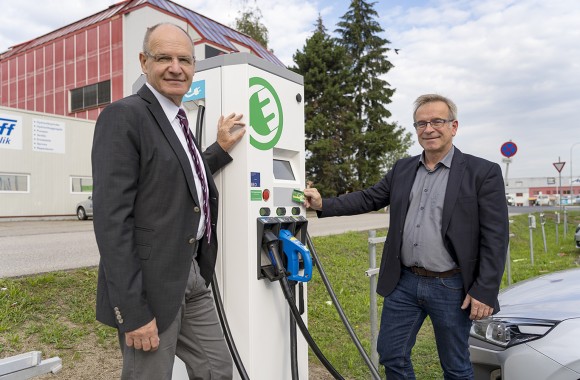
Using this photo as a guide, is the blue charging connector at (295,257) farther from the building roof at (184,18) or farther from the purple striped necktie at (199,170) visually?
the building roof at (184,18)

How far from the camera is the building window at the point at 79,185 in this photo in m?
18.9

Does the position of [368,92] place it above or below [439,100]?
above

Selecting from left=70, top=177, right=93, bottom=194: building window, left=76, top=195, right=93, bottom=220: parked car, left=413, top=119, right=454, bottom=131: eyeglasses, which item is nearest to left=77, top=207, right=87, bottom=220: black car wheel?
left=76, top=195, right=93, bottom=220: parked car

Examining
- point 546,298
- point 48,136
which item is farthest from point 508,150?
point 48,136

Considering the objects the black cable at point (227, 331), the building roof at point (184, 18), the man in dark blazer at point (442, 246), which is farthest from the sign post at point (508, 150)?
the building roof at point (184, 18)

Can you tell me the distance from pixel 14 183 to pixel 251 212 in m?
17.6

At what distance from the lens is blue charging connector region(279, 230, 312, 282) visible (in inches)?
97.7

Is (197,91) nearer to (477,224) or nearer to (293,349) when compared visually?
(293,349)

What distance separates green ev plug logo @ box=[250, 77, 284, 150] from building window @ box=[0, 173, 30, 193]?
56.4ft

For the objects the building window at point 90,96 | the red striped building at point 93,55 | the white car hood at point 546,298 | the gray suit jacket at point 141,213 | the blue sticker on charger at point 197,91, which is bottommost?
the white car hood at point 546,298

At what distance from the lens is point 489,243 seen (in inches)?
93.7

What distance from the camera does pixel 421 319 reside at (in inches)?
104

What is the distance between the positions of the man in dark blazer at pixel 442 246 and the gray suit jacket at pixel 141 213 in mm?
1259

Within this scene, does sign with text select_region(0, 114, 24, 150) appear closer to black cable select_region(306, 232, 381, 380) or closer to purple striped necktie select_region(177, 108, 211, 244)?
black cable select_region(306, 232, 381, 380)
